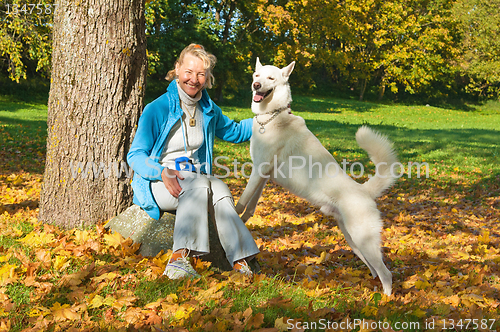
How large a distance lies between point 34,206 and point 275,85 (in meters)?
3.38

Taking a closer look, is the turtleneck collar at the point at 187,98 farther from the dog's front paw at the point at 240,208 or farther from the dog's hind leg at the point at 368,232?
the dog's hind leg at the point at 368,232

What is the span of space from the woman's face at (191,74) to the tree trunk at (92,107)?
70cm

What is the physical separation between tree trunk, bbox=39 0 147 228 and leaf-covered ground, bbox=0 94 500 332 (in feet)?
1.14

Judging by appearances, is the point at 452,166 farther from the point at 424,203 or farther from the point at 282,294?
the point at 282,294

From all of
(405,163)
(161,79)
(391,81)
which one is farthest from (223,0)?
(391,81)

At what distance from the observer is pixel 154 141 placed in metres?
3.26

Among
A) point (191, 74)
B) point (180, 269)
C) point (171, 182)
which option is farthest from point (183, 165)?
point (180, 269)

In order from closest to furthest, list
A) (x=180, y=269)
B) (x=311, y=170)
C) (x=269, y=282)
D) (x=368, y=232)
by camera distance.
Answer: (x=180, y=269) < (x=269, y=282) < (x=368, y=232) < (x=311, y=170)

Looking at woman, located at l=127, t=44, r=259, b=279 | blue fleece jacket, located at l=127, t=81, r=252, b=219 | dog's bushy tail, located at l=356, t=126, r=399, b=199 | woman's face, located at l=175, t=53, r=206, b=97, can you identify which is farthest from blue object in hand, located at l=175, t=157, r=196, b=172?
dog's bushy tail, located at l=356, t=126, r=399, b=199

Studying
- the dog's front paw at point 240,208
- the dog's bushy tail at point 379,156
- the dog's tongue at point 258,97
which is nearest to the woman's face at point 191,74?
the dog's tongue at point 258,97

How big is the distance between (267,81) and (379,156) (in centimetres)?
121

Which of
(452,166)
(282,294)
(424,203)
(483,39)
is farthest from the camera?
(483,39)

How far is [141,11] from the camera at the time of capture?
370 centimetres

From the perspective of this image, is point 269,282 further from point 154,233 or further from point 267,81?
point 267,81
